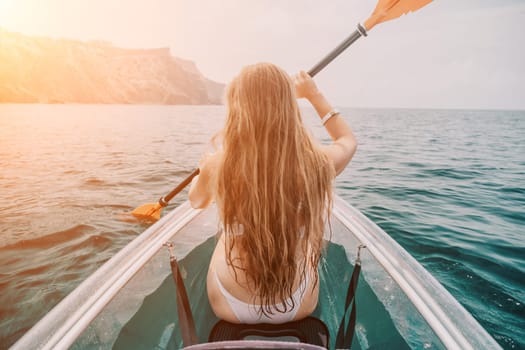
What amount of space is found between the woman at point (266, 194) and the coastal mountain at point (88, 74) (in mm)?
119126

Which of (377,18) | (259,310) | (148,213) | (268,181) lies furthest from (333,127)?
(148,213)

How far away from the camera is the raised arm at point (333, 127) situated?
1.42m

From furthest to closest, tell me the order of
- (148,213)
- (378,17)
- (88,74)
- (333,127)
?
(88,74)
(148,213)
(378,17)
(333,127)

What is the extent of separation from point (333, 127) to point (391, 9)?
1682 mm

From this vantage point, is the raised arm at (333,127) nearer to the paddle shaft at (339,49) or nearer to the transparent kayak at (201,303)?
the transparent kayak at (201,303)

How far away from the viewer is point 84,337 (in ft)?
4.75

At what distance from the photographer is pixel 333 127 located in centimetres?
154

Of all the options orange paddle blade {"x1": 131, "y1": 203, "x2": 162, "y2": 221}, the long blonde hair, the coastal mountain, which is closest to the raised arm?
the long blonde hair

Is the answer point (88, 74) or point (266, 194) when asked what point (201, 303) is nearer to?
point (266, 194)

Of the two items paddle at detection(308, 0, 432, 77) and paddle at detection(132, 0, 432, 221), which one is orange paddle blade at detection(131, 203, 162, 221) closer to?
paddle at detection(132, 0, 432, 221)

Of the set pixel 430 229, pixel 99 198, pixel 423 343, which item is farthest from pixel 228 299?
pixel 99 198

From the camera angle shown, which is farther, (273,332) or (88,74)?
(88,74)

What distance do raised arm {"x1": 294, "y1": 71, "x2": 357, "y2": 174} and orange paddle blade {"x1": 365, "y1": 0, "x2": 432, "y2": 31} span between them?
1279mm

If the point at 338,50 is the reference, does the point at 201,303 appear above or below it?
below
